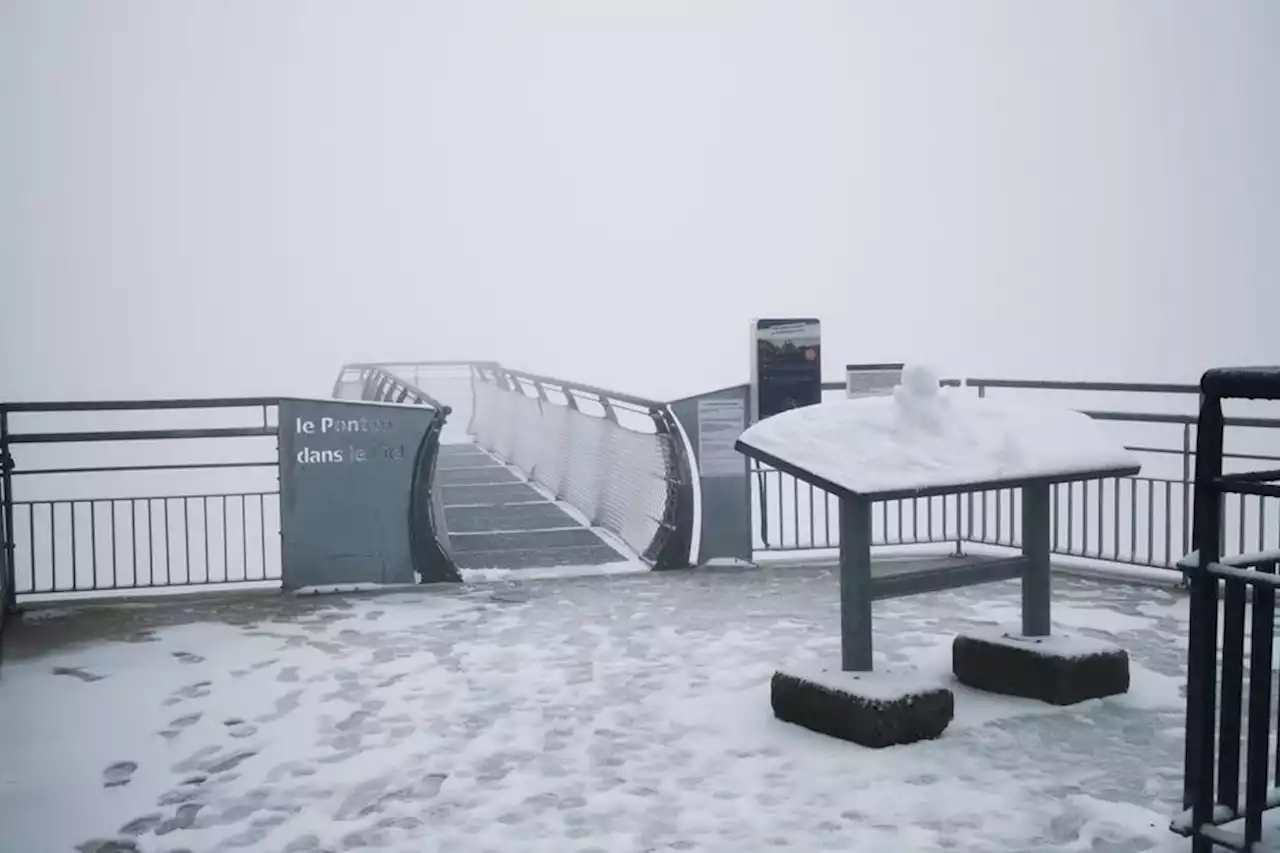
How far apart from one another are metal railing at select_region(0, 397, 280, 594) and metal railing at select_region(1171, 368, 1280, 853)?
6055 mm

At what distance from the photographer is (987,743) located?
227 inches

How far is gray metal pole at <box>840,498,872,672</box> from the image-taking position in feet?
19.7

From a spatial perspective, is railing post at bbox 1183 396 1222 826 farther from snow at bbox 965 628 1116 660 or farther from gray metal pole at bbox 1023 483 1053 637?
gray metal pole at bbox 1023 483 1053 637

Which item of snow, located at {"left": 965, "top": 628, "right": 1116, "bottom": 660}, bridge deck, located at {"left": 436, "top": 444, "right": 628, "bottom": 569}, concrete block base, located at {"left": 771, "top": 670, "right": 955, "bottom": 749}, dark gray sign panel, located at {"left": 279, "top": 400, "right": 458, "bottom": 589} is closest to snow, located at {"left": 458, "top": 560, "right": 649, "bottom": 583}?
bridge deck, located at {"left": 436, "top": 444, "right": 628, "bottom": 569}

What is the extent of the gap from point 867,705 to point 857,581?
607 millimetres

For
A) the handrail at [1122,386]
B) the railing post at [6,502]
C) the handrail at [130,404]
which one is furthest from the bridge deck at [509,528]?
the handrail at [1122,386]

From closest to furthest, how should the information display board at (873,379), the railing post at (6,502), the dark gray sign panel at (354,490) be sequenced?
1. the railing post at (6,502)
2. the dark gray sign panel at (354,490)
3. the information display board at (873,379)

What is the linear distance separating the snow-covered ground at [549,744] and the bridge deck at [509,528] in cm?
175

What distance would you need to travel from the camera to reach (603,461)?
12.1m

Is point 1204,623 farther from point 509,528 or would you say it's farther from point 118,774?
point 509,528

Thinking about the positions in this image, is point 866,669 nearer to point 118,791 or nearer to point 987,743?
point 987,743

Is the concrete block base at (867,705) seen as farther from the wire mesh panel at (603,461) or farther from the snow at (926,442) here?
the wire mesh panel at (603,461)

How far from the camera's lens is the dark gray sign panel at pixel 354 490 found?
9.27m

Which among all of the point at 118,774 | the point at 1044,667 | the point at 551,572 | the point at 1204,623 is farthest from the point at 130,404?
the point at 1204,623
